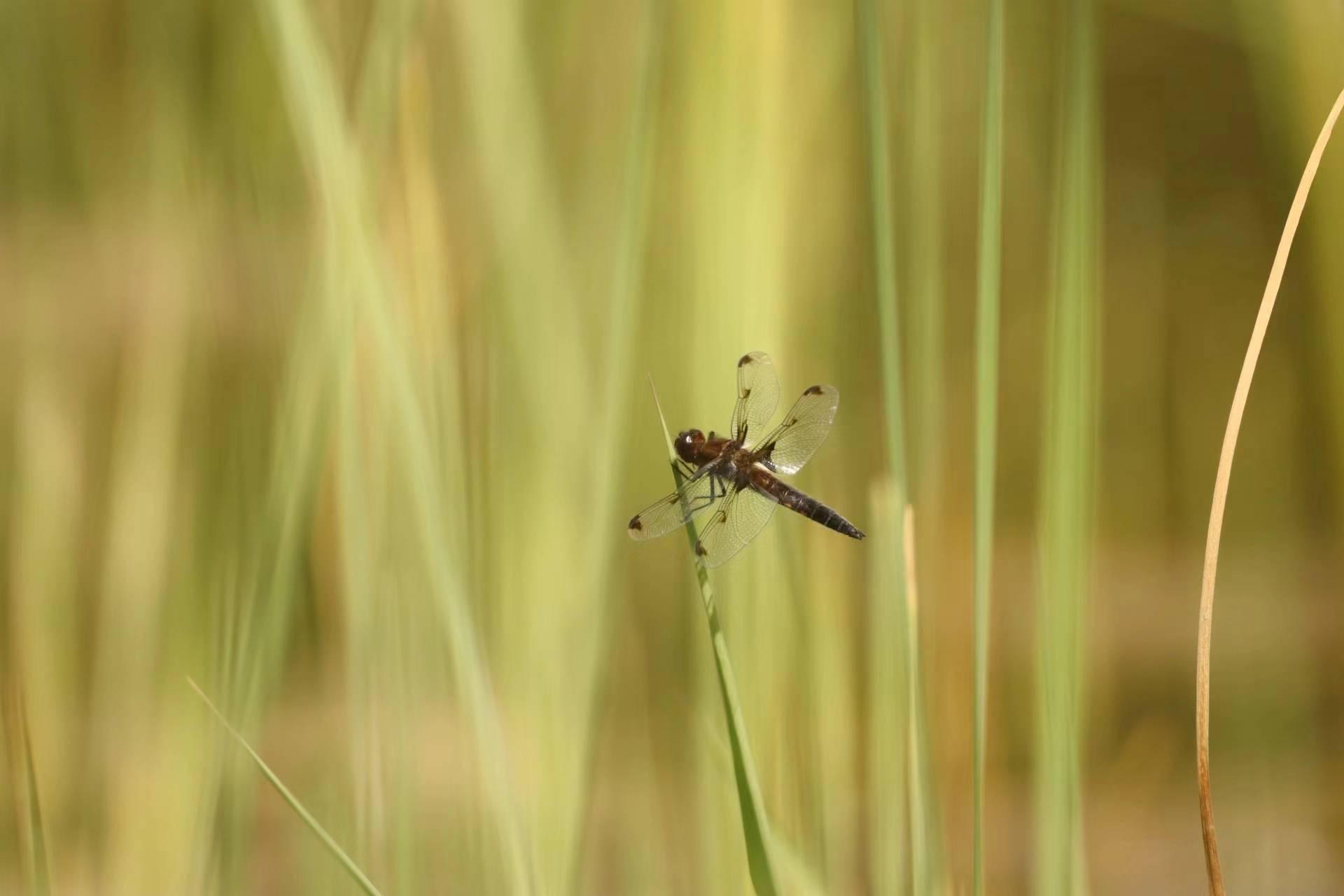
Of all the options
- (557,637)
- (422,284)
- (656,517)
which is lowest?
(557,637)

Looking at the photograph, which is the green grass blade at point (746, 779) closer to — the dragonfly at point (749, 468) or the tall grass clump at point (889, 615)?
the tall grass clump at point (889, 615)

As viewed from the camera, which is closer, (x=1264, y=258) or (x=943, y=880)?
(x=943, y=880)

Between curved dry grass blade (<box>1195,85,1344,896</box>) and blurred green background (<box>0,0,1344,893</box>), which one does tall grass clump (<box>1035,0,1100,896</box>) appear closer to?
blurred green background (<box>0,0,1344,893</box>)

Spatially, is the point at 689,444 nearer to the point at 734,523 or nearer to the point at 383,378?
the point at 734,523

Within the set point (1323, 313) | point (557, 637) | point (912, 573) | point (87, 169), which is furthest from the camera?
point (87, 169)

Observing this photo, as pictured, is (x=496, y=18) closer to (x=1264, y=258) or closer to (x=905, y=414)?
(x=905, y=414)

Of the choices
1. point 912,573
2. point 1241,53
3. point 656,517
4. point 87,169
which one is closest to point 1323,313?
point 1241,53

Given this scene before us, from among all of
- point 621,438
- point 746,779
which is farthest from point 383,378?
point 746,779
